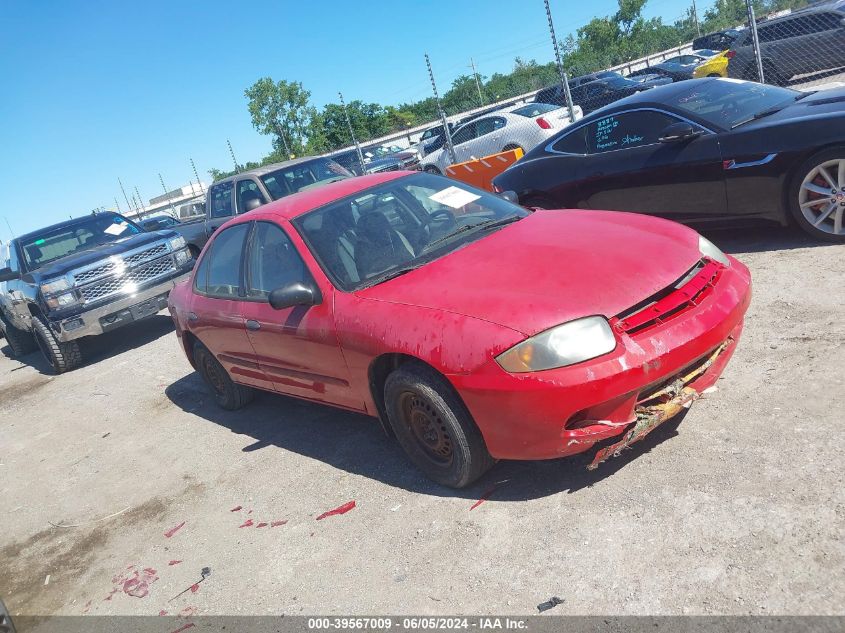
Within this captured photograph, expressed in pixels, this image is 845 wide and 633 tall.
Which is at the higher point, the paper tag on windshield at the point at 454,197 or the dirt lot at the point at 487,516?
the paper tag on windshield at the point at 454,197

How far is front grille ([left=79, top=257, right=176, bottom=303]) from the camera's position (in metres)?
8.47

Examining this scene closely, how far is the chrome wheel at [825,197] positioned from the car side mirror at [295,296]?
383cm

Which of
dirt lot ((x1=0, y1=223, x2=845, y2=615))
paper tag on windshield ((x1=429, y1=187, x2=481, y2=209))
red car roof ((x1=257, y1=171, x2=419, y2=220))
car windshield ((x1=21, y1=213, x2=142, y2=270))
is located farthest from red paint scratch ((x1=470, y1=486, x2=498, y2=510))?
car windshield ((x1=21, y1=213, x2=142, y2=270))

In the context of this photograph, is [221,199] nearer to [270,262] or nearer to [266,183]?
[266,183]

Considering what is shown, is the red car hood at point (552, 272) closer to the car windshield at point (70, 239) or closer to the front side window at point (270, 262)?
the front side window at point (270, 262)

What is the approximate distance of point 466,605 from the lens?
2518mm

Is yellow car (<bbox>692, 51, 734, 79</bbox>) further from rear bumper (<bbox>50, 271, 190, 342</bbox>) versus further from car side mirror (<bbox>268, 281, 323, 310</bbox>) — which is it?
car side mirror (<bbox>268, 281, 323, 310</bbox>)

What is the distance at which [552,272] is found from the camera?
309 cm

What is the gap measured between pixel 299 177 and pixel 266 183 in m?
0.55

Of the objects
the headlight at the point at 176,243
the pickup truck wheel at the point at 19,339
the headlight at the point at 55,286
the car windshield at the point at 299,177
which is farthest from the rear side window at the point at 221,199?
the pickup truck wheel at the point at 19,339

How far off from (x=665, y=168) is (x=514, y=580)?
4.29 m

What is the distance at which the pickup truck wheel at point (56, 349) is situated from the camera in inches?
342

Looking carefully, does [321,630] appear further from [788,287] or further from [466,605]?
[788,287]

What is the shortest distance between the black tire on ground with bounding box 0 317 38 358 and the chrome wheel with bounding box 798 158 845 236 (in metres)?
11.5
